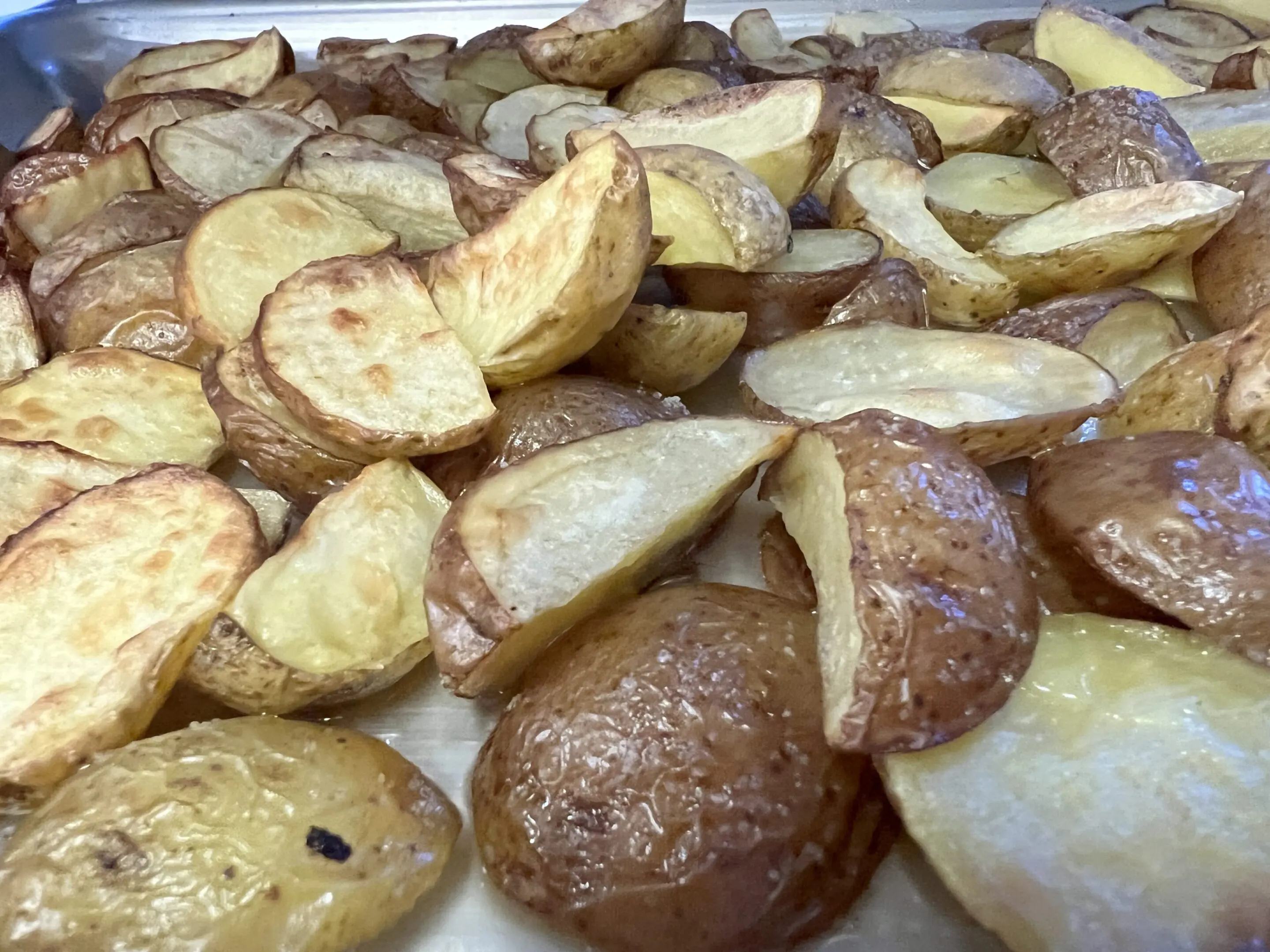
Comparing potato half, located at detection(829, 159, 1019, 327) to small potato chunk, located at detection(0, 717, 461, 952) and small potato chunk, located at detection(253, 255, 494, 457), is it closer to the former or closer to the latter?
small potato chunk, located at detection(253, 255, 494, 457)

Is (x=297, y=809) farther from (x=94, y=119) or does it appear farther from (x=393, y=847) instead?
(x=94, y=119)

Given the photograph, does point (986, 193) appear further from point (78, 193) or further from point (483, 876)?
point (78, 193)

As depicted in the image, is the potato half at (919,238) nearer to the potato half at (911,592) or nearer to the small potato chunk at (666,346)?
the small potato chunk at (666,346)

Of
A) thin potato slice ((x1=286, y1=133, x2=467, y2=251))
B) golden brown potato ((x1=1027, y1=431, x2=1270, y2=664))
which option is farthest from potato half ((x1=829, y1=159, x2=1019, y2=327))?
thin potato slice ((x1=286, y1=133, x2=467, y2=251))

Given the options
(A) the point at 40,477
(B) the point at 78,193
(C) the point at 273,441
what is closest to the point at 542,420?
(C) the point at 273,441

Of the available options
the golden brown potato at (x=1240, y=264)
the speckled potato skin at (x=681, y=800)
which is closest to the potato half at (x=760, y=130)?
the golden brown potato at (x=1240, y=264)

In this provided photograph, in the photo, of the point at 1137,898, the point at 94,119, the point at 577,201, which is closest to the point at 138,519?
the point at 577,201
